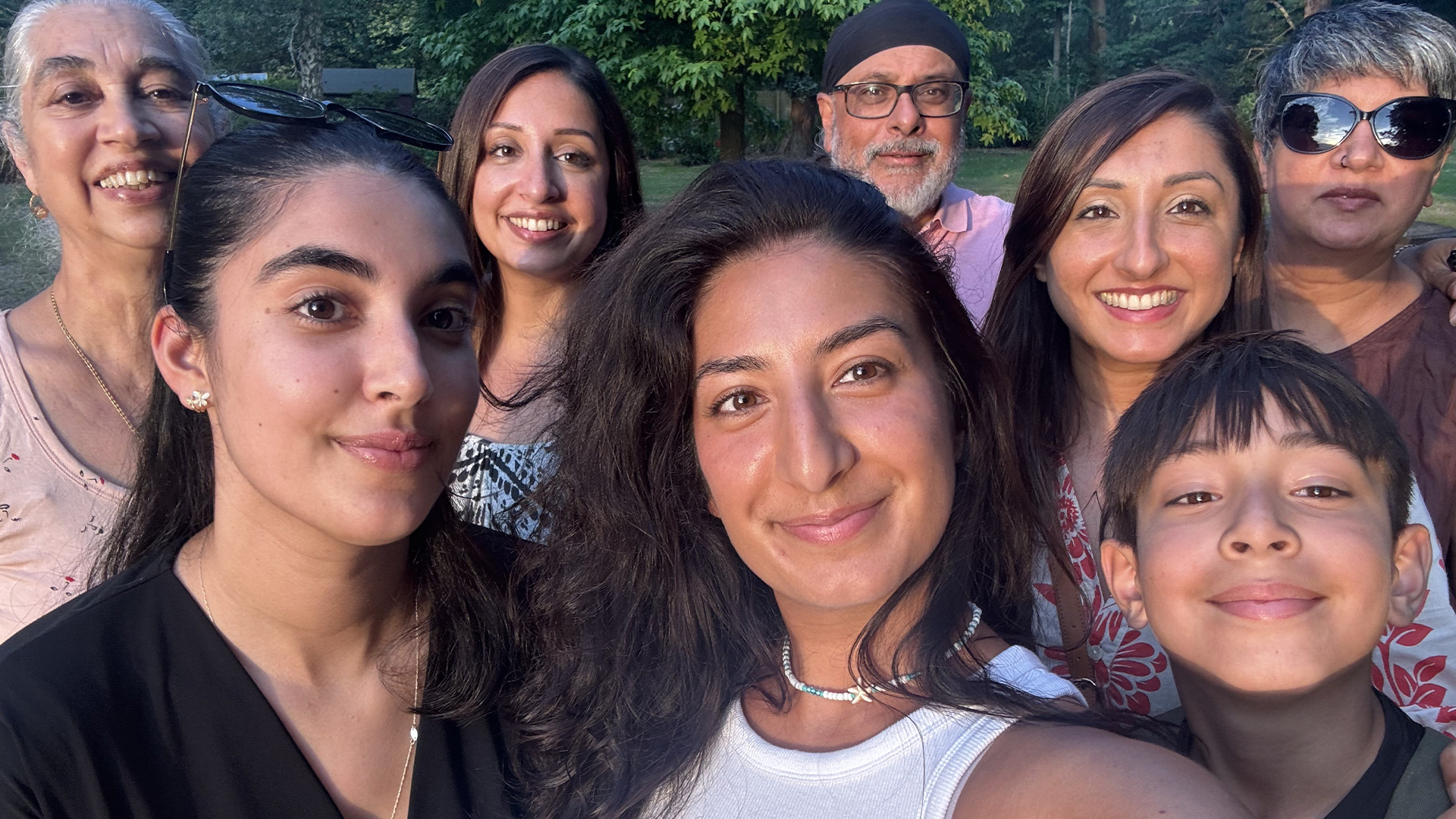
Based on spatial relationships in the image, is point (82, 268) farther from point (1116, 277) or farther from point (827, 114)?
point (827, 114)

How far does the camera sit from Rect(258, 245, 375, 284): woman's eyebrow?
2.09m

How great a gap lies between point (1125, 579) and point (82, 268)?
3050 mm

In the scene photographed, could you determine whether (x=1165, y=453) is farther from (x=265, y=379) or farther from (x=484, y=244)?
(x=484, y=244)

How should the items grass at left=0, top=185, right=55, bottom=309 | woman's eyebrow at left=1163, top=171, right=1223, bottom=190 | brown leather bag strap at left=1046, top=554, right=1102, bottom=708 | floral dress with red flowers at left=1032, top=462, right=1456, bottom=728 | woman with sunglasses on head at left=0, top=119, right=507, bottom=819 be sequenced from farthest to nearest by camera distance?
grass at left=0, top=185, right=55, bottom=309 < woman's eyebrow at left=1163, top=171, right=1223, bottom=190 < brown leather bag strap at left=1046, top=554, right=1102, bottom=708 < floral dress with red flowers at left=1032, top=462, right=1456, bottom=728 < woman with sunglasses on head at left=0, top=119, right=507, bottom=819

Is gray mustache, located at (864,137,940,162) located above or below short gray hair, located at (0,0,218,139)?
below

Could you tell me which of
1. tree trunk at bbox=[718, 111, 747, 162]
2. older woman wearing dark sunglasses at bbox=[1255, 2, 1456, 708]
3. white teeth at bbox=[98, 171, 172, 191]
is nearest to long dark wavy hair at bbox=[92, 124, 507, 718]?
white teeth at bbox=[98, 171, 172, 191]

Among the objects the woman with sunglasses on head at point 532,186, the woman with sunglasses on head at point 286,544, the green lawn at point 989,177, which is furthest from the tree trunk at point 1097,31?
the woman with sunglasses on head at point 286,544

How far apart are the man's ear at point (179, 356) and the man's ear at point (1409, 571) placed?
7.76ft

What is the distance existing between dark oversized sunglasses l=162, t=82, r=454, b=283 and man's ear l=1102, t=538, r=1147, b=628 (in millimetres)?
1711

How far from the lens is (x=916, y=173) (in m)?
5.10

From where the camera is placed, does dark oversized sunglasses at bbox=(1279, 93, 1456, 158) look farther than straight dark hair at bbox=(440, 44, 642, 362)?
No

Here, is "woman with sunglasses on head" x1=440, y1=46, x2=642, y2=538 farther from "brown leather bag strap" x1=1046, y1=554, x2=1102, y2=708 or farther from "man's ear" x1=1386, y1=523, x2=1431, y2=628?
"man's ear" x1=1386, y1=523, x2=1431, y2=628

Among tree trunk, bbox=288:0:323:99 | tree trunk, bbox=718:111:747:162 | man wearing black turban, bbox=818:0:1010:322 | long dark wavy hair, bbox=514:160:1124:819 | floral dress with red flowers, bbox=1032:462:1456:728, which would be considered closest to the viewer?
long dark wavy hair, bbox=514:160:1124:819

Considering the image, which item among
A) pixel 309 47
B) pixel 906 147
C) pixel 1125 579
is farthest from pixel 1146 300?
pixel 309 47
